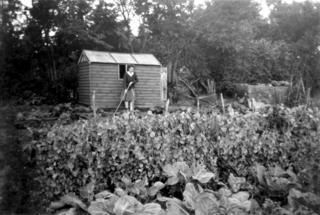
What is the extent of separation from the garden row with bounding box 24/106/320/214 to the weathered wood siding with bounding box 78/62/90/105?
Answer: 9.87 ft

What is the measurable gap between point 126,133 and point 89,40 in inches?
146

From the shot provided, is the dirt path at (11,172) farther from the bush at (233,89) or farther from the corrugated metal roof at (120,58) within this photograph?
the bush at (233,89)

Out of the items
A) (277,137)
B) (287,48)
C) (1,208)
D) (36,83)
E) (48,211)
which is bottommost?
(48,211)

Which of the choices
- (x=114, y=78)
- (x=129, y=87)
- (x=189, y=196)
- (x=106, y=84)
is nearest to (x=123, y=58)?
(x=114, y=78)

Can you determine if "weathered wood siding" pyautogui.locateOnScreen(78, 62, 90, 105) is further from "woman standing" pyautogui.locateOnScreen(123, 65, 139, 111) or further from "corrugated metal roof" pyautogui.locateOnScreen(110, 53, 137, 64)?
"corrugated metal roof" pyautogui.locateOnScreen(110, 53, 137, 64)

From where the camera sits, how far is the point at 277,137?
338 centimetres

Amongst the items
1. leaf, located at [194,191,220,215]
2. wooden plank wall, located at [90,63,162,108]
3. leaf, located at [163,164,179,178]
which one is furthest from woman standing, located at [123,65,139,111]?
leaf, located at [194,191,220,215]

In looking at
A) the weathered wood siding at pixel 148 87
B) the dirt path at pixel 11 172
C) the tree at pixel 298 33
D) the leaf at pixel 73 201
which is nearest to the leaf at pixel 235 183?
the leaf at pixel 73 201

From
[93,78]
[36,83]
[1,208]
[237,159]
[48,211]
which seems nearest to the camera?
[1,208]

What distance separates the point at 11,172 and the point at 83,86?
363 centimetres

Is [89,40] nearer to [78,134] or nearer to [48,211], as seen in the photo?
[78,134]

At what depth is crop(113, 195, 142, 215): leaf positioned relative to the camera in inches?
62.6

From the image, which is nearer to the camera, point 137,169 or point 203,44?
point 137,169

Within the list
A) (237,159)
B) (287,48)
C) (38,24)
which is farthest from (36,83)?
(287,48)
